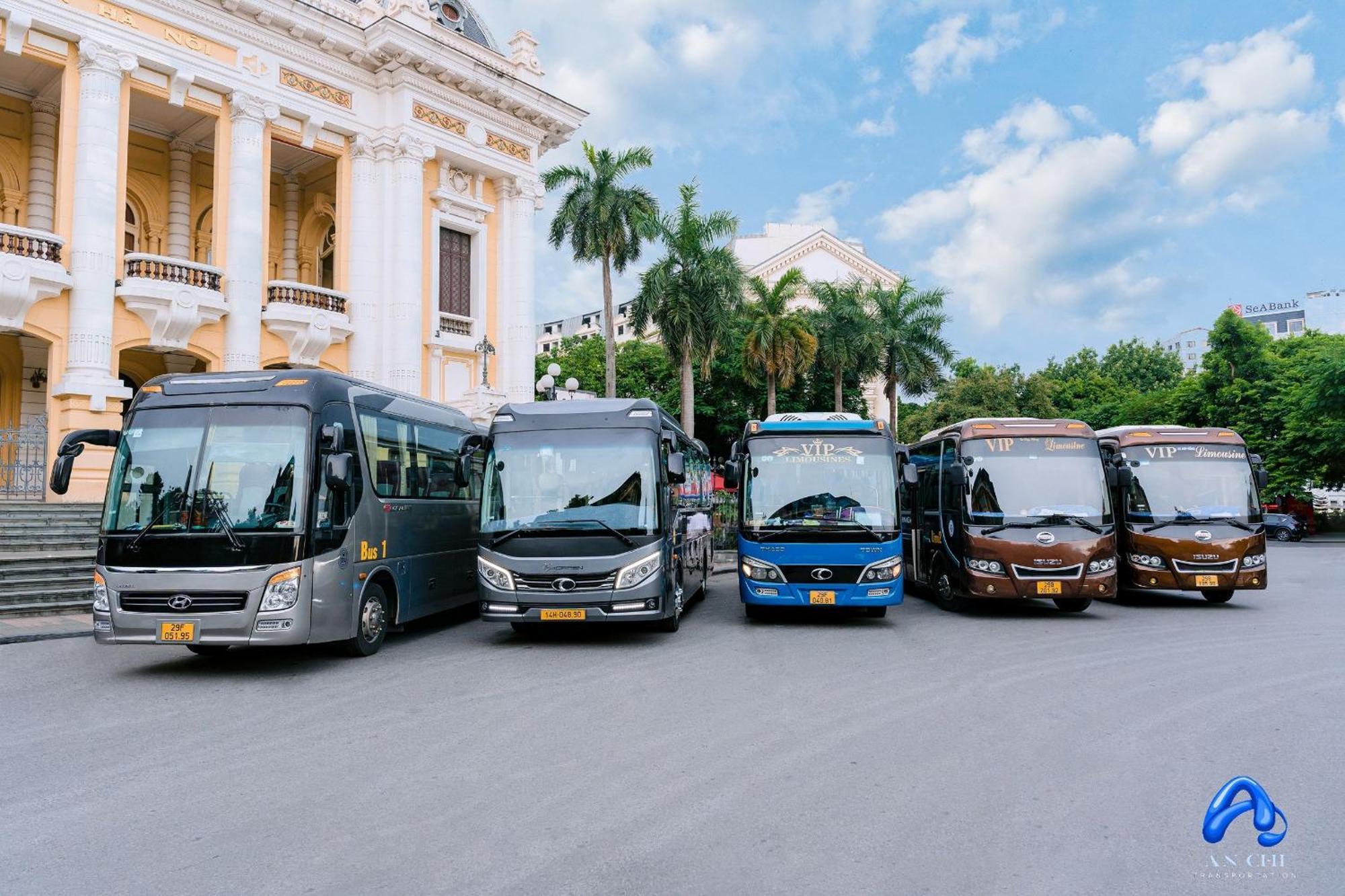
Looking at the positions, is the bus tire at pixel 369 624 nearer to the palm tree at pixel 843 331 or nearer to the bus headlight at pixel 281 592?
the bus headlight at pixel 281 592

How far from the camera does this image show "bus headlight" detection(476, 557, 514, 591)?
10453mm

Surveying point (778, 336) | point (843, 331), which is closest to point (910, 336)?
point (843, 331)

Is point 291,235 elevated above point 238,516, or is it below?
above

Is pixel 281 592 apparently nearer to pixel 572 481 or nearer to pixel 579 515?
pixel 579 515

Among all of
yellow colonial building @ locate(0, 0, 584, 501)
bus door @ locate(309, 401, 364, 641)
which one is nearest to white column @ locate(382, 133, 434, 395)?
yellow colonial building @ locate(0, 0, 584, 501)

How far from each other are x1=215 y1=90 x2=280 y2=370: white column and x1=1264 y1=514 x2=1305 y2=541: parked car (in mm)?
37328

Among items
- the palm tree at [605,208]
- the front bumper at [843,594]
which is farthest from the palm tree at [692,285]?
the front bumper at [843,594]

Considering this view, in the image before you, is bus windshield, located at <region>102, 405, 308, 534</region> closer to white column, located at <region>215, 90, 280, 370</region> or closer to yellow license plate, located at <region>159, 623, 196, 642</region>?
yellow license plate, located at <region>159, 623, 196, 642</region>

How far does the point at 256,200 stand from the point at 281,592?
1683 centimetres

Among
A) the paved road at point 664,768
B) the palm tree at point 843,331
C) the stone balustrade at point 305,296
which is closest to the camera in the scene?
the paved road at point 664,768

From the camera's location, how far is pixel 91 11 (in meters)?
19.5

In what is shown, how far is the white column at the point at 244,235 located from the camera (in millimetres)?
21719

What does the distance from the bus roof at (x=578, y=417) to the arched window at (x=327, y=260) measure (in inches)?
747

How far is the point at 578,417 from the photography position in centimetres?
1120
